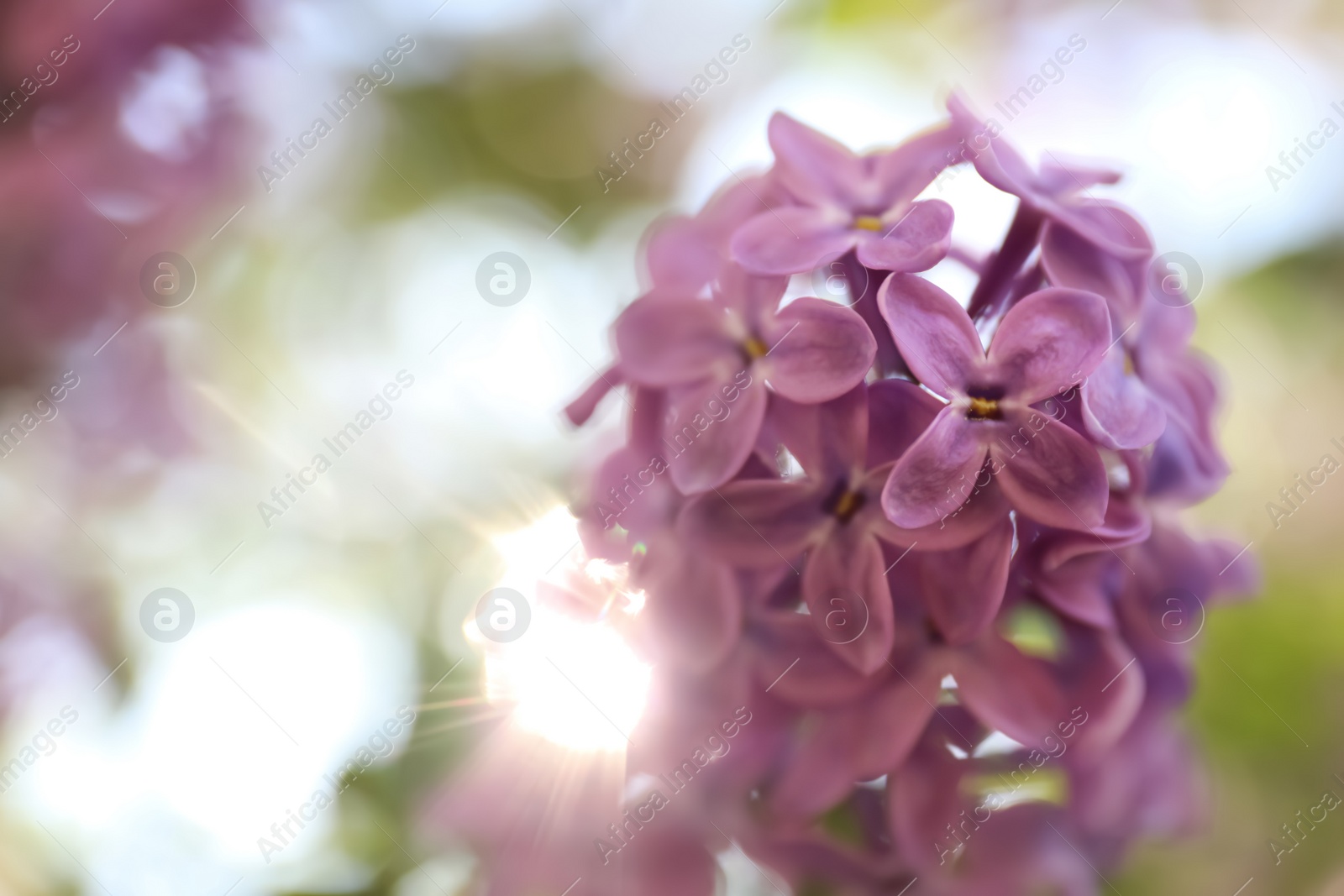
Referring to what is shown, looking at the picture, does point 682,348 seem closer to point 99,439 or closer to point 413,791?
point 413,791

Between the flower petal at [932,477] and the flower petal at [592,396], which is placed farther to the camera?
the flower petal at [592,396]

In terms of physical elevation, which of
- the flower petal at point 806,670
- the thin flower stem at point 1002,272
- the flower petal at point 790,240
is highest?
the flower petal at point 790,240

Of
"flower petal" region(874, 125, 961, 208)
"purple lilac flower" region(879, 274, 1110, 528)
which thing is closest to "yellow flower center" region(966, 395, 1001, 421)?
"purple lilac flower" region(879, 274, 1110, 528)

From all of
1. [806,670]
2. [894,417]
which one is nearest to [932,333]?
[894,417]

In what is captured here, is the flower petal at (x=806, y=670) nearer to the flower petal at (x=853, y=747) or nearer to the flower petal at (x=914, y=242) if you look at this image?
the flower petal at (x=853, y=747)

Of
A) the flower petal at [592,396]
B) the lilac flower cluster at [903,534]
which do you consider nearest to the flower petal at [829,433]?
the lilac flower cluster at [903,534]

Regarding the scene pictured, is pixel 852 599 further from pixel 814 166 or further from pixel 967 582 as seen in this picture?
pixel 814 166
